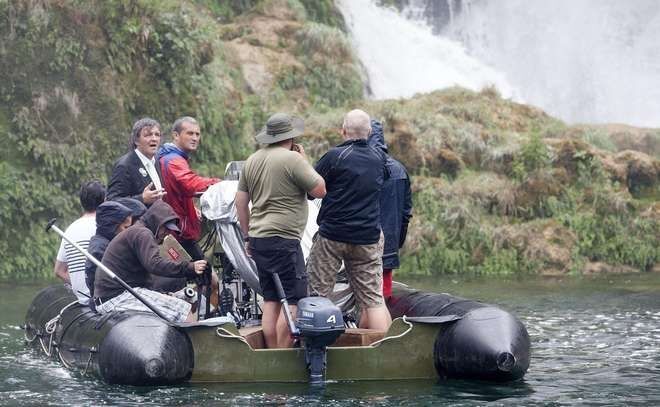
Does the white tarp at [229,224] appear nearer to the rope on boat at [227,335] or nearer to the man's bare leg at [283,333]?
the man's bare leg at [283,333]

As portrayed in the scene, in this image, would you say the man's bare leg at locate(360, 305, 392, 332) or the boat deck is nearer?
the boat deck

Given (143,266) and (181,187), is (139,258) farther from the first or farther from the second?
(181,187)

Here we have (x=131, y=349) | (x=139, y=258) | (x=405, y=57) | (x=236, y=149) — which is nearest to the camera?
(x=131, y=349)

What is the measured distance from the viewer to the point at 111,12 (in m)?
20.7

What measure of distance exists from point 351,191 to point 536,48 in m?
20.7

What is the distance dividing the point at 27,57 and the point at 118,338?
1120 centimetres

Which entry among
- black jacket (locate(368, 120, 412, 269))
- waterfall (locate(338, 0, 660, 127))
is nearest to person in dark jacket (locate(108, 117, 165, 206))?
black jacket (locate(368, 120, 412, 269))

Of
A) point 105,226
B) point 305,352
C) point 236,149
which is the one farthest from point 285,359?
point 236,149

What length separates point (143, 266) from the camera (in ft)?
33.7

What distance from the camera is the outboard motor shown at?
9500 mm

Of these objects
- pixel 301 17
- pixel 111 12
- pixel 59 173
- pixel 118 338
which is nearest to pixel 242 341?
pixel 118 338

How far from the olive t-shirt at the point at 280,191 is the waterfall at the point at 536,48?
56.6 ft

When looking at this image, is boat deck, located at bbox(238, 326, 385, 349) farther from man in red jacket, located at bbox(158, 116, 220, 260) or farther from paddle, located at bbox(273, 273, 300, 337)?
man in red jacket, located at bbox(158, 116, 220, 260)

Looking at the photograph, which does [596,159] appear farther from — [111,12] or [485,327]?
[485,327]
